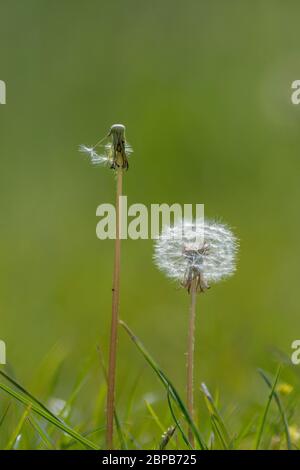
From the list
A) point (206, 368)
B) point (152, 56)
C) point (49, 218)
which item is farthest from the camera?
point (152, 56)

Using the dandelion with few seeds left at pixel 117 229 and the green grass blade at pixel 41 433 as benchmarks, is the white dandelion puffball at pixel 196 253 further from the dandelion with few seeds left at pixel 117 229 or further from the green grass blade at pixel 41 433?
the green grass blade at pixel 41 433

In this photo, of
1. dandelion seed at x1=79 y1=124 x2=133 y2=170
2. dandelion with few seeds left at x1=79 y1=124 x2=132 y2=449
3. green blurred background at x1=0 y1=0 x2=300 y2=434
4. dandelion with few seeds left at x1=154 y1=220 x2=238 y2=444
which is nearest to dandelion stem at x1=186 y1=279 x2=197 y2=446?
dandelion with few seeds left at x1=154 y1=220 x2=238 y2=444

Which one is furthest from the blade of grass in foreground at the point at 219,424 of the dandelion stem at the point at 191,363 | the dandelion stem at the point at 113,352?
the dandelion stem at the point at 113,352

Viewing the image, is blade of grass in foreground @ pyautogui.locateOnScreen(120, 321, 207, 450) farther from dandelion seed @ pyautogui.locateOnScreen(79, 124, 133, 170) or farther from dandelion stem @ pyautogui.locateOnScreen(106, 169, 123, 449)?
dandelion seed @ pyautogui.locateOnScreen(79, 124, 133, 170)

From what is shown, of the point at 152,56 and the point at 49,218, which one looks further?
the point at 152,56

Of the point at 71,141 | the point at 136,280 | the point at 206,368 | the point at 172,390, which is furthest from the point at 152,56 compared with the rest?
the point at 172,390
